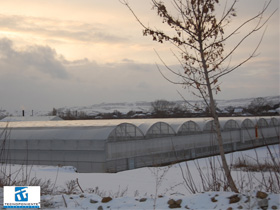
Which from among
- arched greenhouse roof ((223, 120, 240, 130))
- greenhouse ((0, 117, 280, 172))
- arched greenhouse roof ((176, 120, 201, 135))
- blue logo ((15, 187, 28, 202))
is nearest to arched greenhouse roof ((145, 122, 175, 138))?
greenhouse ((0, 117, 280, 172))

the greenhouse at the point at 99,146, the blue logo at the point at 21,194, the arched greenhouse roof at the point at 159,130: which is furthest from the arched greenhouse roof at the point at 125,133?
the blue logo at the point at 21,194

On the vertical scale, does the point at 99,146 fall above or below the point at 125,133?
below

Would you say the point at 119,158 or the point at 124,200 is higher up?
the point at 124,200

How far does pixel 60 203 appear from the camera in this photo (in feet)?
15.8

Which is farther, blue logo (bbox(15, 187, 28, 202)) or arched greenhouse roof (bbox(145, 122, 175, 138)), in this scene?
arched greenhouse roof (bbox(145, 122, 175, 138))

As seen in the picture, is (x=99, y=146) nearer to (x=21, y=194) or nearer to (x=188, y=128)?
(x=188, y=128)

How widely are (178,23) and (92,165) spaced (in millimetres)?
11234

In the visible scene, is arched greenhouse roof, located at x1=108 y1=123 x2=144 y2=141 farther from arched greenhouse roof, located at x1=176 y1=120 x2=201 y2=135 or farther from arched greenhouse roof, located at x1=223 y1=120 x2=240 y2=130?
arched greenhouse roof, located at x1=223 y1=120 x2=240 y2=130

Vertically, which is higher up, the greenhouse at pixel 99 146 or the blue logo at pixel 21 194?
the blue logo at pixel 21 194

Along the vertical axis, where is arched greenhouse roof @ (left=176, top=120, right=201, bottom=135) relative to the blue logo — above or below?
below

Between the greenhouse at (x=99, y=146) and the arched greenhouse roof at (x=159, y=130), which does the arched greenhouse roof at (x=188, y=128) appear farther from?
the arched greenhouse roof at (x=159, y=130)

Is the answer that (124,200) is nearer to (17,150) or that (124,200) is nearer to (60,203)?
(60,203)

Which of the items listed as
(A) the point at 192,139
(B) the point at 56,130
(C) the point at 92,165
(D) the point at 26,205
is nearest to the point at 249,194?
(D) the point at 26,205

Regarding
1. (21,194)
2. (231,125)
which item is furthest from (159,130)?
(21,194)
